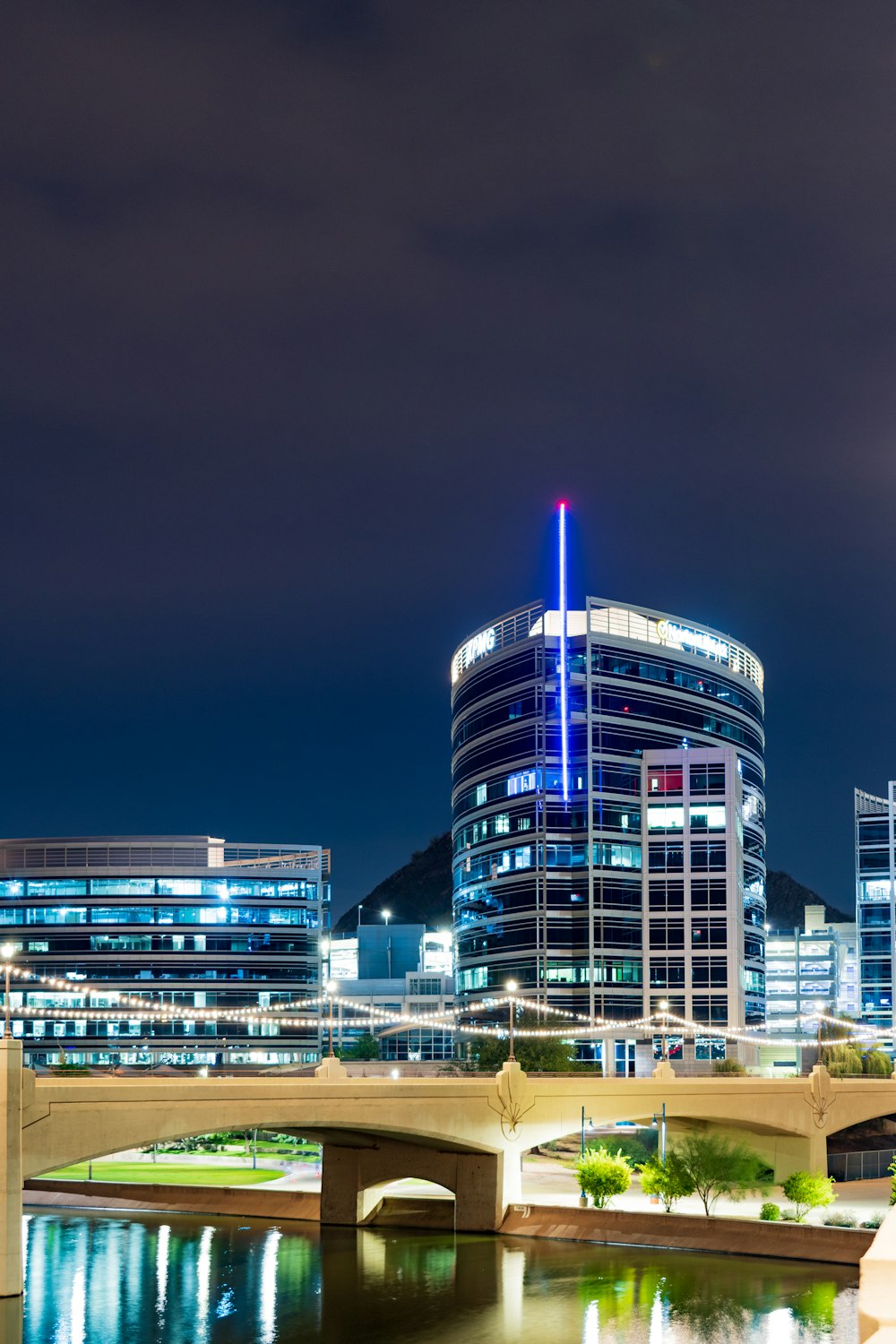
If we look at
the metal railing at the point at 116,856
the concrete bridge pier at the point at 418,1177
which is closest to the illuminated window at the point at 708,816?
the metal railing at the point at 116,856

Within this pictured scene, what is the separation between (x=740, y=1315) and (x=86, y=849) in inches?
5868

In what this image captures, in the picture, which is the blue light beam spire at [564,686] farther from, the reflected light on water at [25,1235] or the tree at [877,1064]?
the reflected light on water at [25,1235]

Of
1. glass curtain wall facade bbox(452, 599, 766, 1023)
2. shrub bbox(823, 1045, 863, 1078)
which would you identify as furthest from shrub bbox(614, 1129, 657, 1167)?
glass curtain wall facade bbox(452, 599, 766, 1023)

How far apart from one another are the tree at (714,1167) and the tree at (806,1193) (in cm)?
323

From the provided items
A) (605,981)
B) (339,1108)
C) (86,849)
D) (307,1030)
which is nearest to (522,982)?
(605,981)

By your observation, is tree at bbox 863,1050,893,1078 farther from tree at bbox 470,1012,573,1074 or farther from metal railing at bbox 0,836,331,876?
metal railing at bbox 0,836,331,876

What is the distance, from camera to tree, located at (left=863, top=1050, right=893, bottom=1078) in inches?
5344

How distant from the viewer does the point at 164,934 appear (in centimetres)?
19125

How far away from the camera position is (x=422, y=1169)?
275 feet

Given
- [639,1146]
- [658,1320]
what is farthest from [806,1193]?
[639,1146]

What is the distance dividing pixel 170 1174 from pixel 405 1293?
151 ft

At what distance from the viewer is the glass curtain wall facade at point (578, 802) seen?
7047 inches

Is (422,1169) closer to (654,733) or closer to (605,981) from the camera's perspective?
(605,981)

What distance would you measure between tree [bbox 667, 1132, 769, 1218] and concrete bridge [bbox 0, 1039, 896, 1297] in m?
4.53
